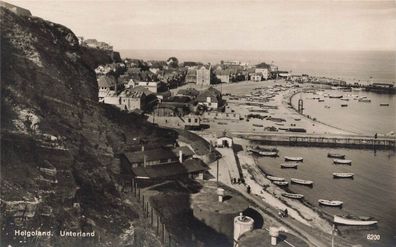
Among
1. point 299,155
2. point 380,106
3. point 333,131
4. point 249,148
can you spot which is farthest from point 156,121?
point 380,106

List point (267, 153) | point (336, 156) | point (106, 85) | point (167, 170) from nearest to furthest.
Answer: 1. point (167, 170)
2. point (267, 153)
3. point (336, 156)
4. point (106, 85)

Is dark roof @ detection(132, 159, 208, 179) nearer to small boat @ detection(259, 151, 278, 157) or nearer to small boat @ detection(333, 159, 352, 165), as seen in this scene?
small boat @ detection(259, 151, 278, 157)

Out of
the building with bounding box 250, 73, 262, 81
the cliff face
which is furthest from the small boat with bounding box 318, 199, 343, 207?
the building with bounding box 250, 73, 262, 81

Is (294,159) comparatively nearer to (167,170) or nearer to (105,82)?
(167,170)

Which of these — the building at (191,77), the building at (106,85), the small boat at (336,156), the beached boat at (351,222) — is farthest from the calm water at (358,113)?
the building at (106,85)

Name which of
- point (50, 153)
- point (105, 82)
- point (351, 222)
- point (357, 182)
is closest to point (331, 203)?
point (351, 222)
